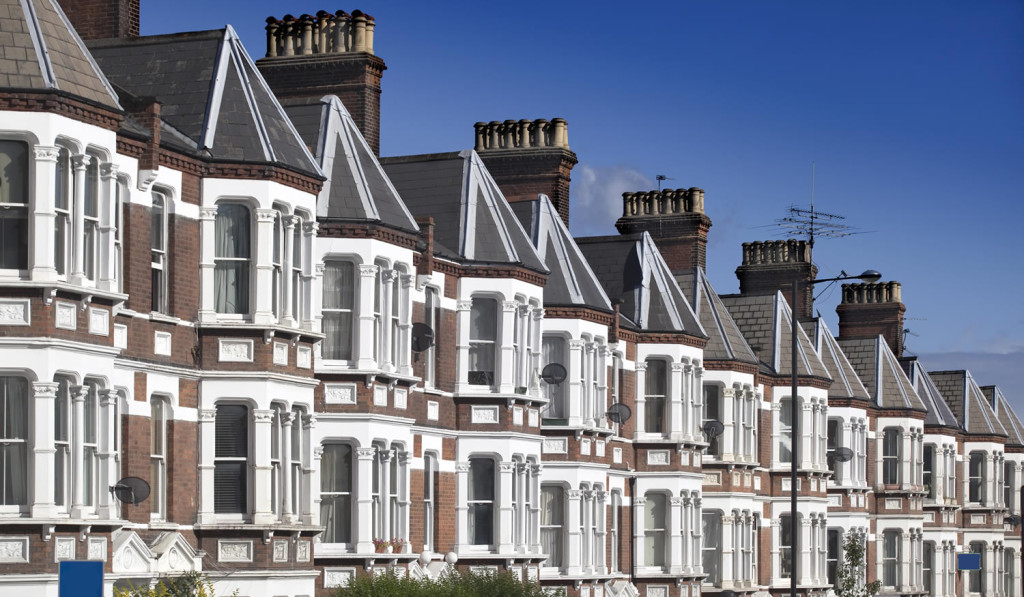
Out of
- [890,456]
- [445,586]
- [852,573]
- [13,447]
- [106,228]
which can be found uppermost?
[106,228]

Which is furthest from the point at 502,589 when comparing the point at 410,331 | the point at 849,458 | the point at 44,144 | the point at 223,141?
the point at 849,458

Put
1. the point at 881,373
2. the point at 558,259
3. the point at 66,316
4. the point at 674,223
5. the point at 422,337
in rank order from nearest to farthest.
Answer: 1. the point at 66,316
2. the point at 422,337
3. the point at 558,259
4. the point at 674,223
5. the point at 881,373

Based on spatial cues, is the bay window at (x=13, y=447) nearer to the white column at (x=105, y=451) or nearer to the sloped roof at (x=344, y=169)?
the white column at (x=105, y=451)

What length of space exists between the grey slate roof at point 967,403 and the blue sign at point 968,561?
5.67 metres

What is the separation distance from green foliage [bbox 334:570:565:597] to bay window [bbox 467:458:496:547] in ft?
11.8

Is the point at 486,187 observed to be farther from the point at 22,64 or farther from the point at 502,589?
the point at 22,64

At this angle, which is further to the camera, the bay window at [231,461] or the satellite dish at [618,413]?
the satellite dish at [618,413]

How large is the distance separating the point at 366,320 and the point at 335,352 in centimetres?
89

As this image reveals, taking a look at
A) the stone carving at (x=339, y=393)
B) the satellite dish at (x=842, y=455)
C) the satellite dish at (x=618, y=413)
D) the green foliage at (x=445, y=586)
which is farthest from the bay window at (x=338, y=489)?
the satellite dish at (x=842, y=455)

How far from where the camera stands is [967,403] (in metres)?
82.4

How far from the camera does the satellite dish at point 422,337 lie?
127 feet

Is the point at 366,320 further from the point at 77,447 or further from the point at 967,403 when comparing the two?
the point at 967,403

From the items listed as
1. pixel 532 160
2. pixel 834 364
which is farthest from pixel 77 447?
pixel 834 364

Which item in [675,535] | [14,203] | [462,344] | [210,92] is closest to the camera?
[14,203]
